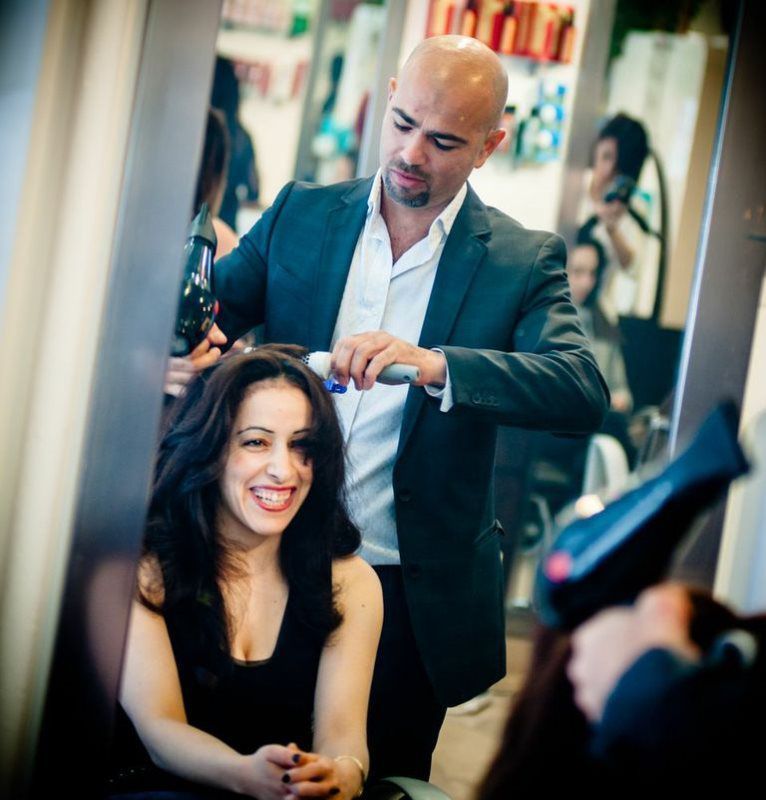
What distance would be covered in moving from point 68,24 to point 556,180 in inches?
50.4

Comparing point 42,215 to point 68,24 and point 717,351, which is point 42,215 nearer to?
point 68,24

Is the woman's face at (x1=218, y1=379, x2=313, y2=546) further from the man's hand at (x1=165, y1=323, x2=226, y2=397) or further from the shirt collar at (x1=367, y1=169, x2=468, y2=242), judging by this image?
the shirt collar at (x1=367, y1=169, x2=468, y2=242)

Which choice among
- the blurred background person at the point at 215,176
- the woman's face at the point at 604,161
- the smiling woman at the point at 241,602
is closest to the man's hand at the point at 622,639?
the smiling woman at the point at 241,602

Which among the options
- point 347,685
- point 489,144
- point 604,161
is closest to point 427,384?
point 489,144

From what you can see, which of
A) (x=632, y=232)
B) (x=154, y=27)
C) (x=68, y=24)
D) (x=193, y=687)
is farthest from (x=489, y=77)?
(x=193, y=687)

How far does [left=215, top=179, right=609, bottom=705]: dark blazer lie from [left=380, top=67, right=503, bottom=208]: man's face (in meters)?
0.07

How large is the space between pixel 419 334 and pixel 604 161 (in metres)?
1.35

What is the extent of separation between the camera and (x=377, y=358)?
1379mm

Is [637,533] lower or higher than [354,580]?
higher

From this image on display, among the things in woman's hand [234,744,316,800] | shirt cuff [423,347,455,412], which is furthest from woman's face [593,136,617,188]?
woman's hand [234,744,316,800]

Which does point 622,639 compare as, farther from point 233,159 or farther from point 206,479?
point 233,159

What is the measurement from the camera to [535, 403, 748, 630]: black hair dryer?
0.88 meters

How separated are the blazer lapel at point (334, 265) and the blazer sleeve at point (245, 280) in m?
0.10

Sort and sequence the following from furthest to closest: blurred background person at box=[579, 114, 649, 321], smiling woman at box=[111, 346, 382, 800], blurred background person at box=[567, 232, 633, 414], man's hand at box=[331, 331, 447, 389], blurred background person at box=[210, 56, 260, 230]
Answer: blurred background person at box=[579, 114, 649, 321] → blurred background person at box=[567, 232, 633, 414] → blurred background person at box=[210, 56, 260, 230] → smiling woman at box=[111, 346, 382, 800] → man's hand at box=[331, 331, 447, 389]
